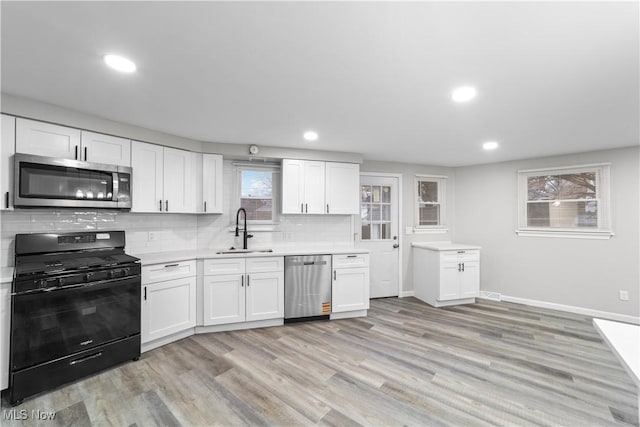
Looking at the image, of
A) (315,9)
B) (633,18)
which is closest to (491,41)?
(633,18)

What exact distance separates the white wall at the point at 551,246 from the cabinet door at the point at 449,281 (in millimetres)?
866

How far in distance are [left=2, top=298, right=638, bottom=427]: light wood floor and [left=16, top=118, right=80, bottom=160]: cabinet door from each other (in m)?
1.93

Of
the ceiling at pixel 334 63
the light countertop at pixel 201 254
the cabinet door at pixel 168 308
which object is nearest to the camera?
the ceiling at pixel 334 63

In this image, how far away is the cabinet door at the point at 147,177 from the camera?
301 cm

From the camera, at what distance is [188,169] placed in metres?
3.49

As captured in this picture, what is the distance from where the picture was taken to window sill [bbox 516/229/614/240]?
154 inches

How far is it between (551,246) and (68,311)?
19.2ft

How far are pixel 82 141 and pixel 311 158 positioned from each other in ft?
8.17

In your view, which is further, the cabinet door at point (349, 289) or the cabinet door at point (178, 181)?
the cabinet door at point (349, 289)

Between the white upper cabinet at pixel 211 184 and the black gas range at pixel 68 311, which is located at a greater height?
the white upper cabinet at pixel 211 184

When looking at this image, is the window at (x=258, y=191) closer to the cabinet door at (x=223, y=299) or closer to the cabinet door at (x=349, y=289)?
the cabinet door at (x=223, y=299)

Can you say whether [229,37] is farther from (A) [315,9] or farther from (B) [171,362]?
(B) [171,362]

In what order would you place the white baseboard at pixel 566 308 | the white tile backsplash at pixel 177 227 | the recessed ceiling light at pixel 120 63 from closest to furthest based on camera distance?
1. the recessed ceiling light at pixel 120 63
2. the white tile backsplash at pixel 177 227
3. the white baseboard at pixel 566 308

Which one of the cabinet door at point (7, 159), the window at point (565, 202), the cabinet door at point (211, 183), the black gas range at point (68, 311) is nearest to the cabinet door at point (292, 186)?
the cabinet door at point (211, 183)
